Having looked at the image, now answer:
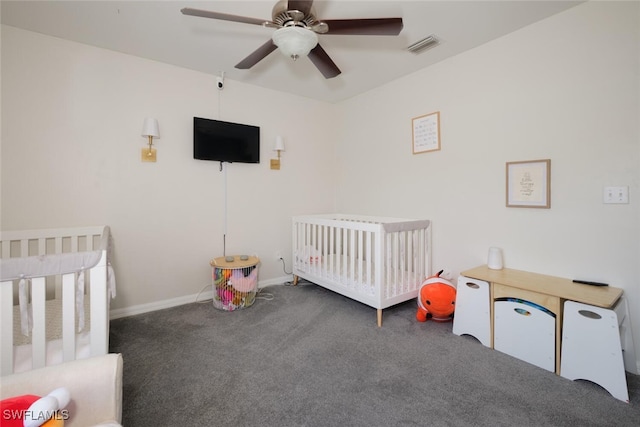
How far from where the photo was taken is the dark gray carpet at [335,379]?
1.38m

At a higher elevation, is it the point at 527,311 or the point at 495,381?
the point at 527,311

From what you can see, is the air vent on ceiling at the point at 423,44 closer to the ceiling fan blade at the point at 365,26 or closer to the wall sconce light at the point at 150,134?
the ceiling fan blade at the point at 365,26

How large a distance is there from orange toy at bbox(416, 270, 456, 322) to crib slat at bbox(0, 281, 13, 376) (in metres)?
2.41

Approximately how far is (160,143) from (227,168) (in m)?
0.65

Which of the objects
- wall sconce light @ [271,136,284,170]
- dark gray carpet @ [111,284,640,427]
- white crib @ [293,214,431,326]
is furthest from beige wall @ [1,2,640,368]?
dark gray carpet @ [111,284,640,427]

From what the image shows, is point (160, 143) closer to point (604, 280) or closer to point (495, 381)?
point (495, 381)

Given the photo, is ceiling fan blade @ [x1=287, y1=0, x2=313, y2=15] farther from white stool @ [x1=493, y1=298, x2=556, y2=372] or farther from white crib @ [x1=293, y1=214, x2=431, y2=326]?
white stool @ [x1=493, y1=298, x2=556, y2=372]

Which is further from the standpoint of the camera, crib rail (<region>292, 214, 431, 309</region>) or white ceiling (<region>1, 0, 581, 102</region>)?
crib rail (<region>292, 214, 431, 309</region>)

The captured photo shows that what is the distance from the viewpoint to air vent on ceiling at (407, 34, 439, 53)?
224cm

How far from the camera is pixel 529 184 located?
211 centimetres

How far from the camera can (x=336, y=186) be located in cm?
389

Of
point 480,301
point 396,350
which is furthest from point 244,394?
point 480,301

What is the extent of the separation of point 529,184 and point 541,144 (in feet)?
0.96

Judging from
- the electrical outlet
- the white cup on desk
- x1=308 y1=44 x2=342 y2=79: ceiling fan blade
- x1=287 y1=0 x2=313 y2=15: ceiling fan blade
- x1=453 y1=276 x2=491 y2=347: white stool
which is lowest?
x1=453 y1=276 x2=491 y2=347: white stool
